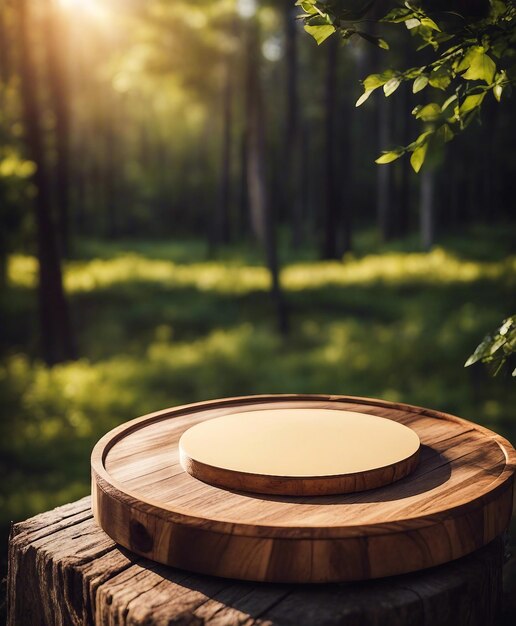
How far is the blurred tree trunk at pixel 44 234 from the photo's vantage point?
28.8 ft

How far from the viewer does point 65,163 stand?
46.1 feet

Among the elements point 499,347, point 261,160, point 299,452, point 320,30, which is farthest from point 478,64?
point 261,160

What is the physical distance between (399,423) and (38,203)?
778 centimetres

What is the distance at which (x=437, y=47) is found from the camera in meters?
1.87

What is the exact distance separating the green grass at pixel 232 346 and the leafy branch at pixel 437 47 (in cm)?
→ 448

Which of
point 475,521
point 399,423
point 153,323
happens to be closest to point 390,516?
point 475,521

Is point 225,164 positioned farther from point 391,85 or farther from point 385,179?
point 391,85

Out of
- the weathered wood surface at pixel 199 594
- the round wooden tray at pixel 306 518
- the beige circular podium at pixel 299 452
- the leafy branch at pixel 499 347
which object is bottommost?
the weathered wood surface at pixel 199 594

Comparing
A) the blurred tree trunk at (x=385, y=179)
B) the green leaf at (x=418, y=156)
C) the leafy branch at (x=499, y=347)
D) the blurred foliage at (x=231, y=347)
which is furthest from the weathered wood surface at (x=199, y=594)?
the blurred tree trunk at (x=385, y=179)

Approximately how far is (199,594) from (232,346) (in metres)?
8.08

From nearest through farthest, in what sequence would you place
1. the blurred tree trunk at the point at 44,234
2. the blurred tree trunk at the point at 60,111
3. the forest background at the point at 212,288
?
the forest background at the point at 212,288
the blurred tree trunk at the point at 44,234
the blurred tree trunk at the point at 60,111

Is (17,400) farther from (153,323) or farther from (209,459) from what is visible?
(209,459)

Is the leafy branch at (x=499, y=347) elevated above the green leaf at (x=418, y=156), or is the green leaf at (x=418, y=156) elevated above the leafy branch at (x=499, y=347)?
the green leaf at (x=418, y=156)

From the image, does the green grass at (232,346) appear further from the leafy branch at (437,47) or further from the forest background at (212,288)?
the leafy branch at (437,47)
